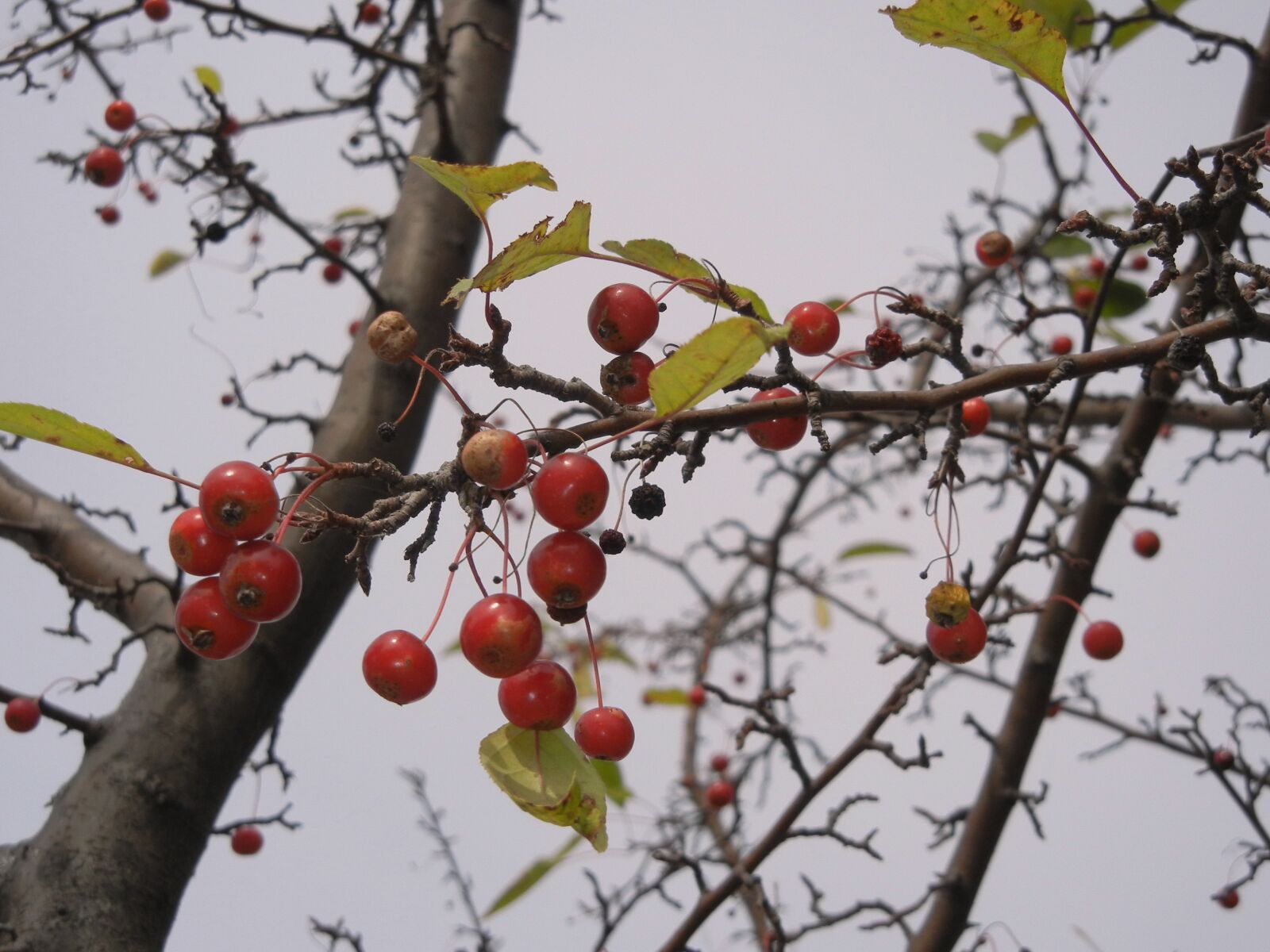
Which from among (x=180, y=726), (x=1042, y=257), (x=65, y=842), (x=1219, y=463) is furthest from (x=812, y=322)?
(x=1042, y=257)

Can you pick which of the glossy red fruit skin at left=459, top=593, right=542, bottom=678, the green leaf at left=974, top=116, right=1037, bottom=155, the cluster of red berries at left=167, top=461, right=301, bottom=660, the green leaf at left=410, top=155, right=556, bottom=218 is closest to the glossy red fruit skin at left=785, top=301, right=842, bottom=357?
the green leaf at left=410, top=155, right=556, bottom=218

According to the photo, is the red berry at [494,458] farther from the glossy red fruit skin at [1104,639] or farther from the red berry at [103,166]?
the red berry at [103,166]

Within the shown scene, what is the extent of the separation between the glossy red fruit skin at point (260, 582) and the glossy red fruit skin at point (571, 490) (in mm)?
230

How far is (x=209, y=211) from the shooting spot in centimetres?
226

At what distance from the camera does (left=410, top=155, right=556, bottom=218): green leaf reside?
2.69 ft

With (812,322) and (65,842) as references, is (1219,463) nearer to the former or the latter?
(812,322)

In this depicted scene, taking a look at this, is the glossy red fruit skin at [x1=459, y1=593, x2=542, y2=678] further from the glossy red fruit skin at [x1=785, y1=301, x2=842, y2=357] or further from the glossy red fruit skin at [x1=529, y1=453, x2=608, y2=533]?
the glossy red fruit skin at [x1=785, y1=301, x2=842, y2=357]

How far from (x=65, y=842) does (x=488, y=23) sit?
205 cm

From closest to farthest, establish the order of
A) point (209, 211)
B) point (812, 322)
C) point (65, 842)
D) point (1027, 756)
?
point (812, 322) < point (65, 842) < point (1027, 756) < point (209, 211)

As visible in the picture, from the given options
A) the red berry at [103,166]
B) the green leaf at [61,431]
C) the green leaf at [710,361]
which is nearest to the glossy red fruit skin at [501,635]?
the green leaf at [710,361]

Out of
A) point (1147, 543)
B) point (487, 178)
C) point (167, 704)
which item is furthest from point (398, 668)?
point (1147, 543)

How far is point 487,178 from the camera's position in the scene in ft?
2.72

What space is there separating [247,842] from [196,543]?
1.75 metres

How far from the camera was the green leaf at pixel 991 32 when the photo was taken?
86 cm
